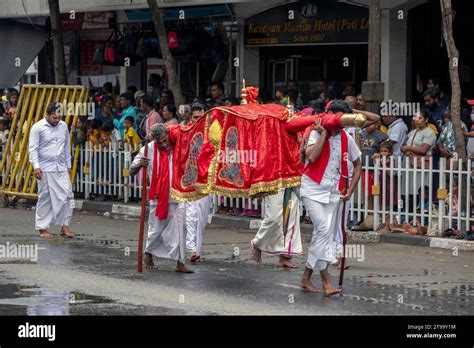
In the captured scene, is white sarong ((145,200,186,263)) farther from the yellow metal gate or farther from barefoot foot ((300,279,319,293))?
the yellow metal gate

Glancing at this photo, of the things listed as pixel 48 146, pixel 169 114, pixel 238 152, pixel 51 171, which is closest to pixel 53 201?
pixel 51 171

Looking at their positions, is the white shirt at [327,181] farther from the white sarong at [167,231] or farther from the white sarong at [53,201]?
the white sarong at [53,201]

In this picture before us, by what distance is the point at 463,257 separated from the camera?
15.6 m

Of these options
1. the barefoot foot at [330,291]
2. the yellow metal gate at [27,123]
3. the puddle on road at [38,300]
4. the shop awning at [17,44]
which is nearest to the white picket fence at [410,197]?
the yellow metal gate at [27,123]

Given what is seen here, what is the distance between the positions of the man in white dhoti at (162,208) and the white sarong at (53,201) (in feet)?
11.5

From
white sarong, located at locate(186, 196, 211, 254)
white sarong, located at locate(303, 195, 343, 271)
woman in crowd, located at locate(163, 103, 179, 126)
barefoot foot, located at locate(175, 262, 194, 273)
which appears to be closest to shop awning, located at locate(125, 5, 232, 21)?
woman in crowd, located at locate(163, 103, 179, 126)

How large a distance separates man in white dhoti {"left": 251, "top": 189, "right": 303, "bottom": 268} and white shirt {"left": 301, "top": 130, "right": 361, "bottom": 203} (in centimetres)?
218

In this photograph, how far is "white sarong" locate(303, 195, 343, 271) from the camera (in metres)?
12.0

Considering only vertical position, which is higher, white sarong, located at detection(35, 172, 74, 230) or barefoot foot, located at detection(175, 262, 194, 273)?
white sarong, located at detection(35, 172, 74, 230)

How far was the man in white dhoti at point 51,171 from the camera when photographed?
17.2 m

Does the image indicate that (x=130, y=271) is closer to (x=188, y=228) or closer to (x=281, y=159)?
(x=188, y=228)

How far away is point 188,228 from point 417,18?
992cm

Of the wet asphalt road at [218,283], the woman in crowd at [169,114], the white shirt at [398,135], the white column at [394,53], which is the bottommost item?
the wet asphalt road at [218,283]
